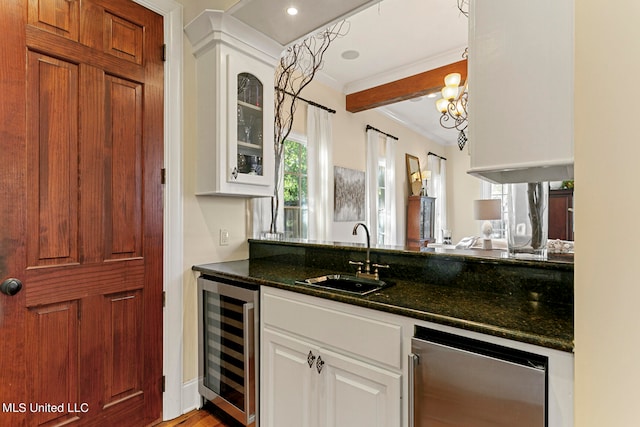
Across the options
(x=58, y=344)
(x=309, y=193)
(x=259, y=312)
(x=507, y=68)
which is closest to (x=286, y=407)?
(x=259, y=312)

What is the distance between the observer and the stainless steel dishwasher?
984 millimetres

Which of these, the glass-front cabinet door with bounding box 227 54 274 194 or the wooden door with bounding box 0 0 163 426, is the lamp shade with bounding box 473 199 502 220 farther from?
the wooden door with bounding box 0 0 163 426

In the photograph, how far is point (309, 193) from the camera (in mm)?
3836

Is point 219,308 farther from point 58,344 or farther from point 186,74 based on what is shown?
point 186,74

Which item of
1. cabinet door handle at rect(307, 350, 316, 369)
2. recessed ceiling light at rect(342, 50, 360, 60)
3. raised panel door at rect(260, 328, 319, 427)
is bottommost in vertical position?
raised panel door at rect(260, 328, 319, 427)

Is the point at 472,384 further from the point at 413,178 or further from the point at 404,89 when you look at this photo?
the point at 413,178

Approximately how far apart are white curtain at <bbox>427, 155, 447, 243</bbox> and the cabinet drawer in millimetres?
5810

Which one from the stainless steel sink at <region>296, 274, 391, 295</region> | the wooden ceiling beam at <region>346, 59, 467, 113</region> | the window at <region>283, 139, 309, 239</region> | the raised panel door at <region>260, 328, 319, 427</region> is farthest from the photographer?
the wooden ceiling beam at <region>346, 59, 467, 113</region>

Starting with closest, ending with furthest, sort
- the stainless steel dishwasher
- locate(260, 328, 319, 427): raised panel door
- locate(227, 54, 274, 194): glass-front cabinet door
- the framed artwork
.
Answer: the stainless steel dishwasher
locate(260, 328, 319, 427): raised panel door
locate(227, 54, 274, 194): glass-front cabinet door
the framed artwork

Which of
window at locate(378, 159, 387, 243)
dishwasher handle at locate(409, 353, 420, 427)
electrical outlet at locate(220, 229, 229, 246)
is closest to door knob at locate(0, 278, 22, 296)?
electrical outlet at locate(220, 229, 229, 246)

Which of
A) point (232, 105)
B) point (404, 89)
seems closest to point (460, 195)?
point (404, 89)

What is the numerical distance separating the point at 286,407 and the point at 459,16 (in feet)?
11.2

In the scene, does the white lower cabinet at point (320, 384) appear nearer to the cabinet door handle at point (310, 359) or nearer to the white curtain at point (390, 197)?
the cabinet door handle at point (310, 359)

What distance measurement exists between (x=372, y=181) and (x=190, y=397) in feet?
12.3
